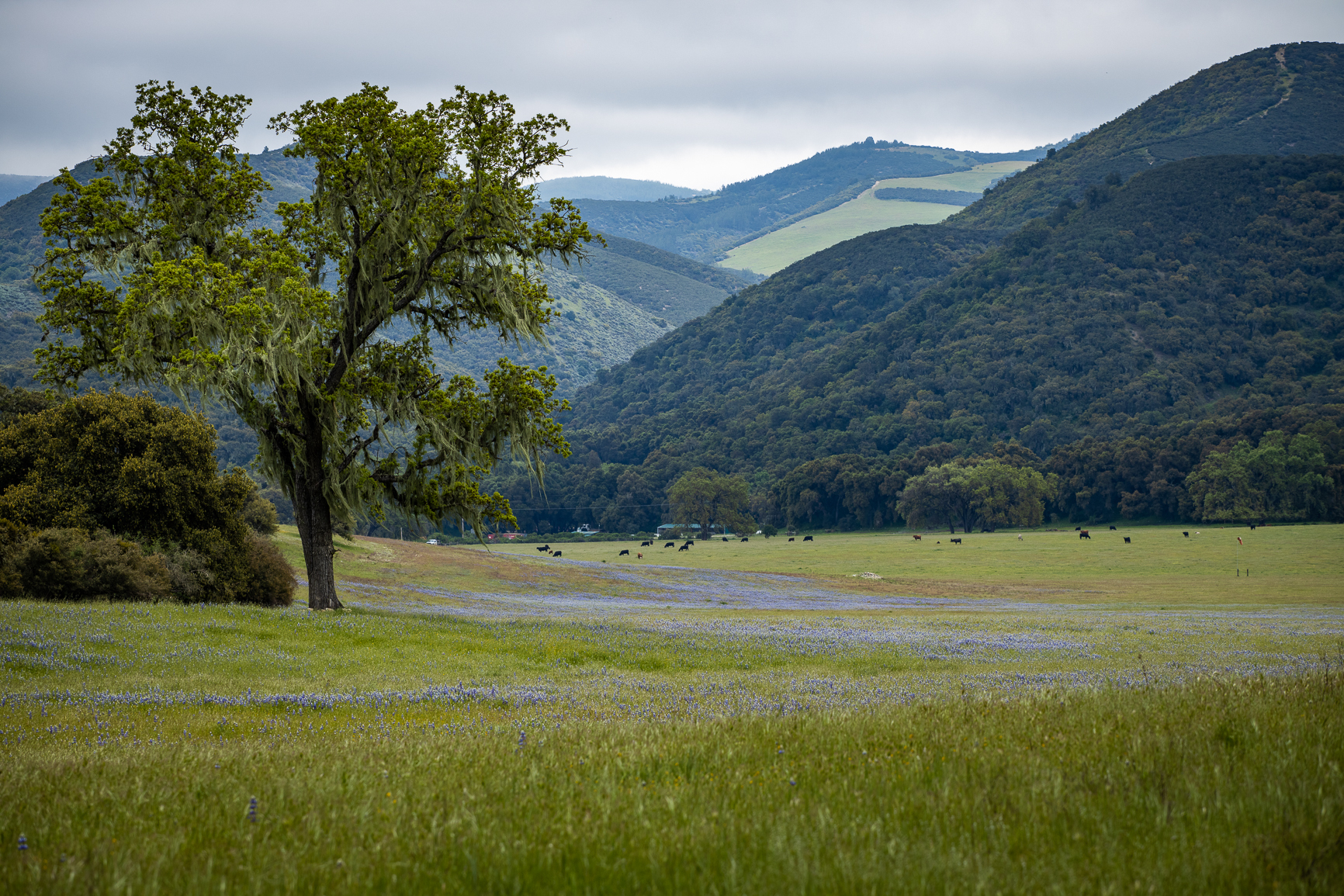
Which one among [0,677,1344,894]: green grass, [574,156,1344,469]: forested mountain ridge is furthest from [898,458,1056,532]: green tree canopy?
[0,677,1344,894]: green grass

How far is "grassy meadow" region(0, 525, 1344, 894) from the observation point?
3.79 metres

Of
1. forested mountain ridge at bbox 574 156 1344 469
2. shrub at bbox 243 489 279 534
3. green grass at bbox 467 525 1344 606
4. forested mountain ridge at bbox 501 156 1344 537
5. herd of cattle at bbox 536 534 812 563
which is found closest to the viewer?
shrub at bbox 243 489 279 534

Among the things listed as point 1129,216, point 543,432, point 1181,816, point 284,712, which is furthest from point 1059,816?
point 1129,216

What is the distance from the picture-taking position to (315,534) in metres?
21.0

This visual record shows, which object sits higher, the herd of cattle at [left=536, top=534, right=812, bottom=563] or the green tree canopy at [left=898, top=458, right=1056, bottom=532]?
the green tree canopy at [left=898, top=458, right=1056, bottom=532]

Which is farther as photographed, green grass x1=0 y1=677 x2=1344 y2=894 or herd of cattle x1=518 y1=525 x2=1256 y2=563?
herd of cattle x1=518 y1=525 x2=1256 y2=563

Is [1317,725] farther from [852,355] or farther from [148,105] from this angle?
[852,355]

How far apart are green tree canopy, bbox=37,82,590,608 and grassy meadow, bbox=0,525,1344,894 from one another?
504 centimetres

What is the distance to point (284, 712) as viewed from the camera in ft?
31.3

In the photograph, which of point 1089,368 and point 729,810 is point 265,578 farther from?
point 1089,368

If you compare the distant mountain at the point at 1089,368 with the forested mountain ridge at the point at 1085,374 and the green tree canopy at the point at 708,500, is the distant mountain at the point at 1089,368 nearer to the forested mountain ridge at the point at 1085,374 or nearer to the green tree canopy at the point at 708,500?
the forested mountain ridge at the point at 1085,374

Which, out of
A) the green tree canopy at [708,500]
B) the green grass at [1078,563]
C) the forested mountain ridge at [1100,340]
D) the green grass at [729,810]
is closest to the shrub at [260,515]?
the green grass at [1078,563]

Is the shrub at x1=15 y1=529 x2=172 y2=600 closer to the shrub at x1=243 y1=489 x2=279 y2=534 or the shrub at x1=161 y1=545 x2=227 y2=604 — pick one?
the shrub at x1=161 y1=545 x2=227 y2=604

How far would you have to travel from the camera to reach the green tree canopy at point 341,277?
61.6ft
